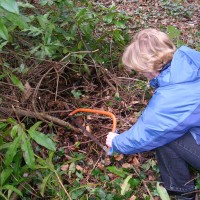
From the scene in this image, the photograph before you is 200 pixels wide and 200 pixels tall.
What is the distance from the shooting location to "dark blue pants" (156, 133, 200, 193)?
6.36 ft

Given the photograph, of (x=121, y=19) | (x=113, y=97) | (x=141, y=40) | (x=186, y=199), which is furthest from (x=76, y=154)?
(x=121, y=19)

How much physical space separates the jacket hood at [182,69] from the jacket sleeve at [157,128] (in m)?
0.14

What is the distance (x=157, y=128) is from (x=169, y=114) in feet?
0.36

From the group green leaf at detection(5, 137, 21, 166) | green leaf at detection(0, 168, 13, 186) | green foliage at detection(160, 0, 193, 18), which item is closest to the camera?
green leaf at detection(5, 137, 21, 166)

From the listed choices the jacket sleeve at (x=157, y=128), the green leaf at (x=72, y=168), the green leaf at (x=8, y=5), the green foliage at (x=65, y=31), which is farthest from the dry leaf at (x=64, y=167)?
the green leaf at (x=8, y=5)

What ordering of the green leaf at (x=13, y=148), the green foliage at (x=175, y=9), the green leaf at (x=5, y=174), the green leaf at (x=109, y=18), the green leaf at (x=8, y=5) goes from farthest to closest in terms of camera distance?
1. the green foliage at (x=175, y=9)
2. the green leaf at (x=109, y=18)
3. the green leaf at (x=5, y=174)
4. the green leaf at (x=13, y=148)
5. the green leaf at (x=8, y=5)

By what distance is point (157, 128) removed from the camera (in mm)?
1789

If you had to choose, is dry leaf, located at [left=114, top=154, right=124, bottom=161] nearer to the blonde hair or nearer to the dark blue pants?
the dark blue pants

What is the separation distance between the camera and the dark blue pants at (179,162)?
1.94m

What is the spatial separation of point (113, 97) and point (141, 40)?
3.27 feet

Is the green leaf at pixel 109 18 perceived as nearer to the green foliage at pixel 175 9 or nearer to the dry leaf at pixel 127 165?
the dry leaf at pixel 127 165

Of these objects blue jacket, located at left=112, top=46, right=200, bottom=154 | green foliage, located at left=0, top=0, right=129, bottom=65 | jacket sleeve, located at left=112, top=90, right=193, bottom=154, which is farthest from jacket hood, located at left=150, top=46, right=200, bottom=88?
green foliage, located at left=0, top=0, right=129, bottom=65

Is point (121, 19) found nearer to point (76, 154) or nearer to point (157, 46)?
point (157, 46)

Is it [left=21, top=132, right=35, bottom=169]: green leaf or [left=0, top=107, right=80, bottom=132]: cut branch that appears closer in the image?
[left=21, top=132, right=35, bottom=169]: green leaf
